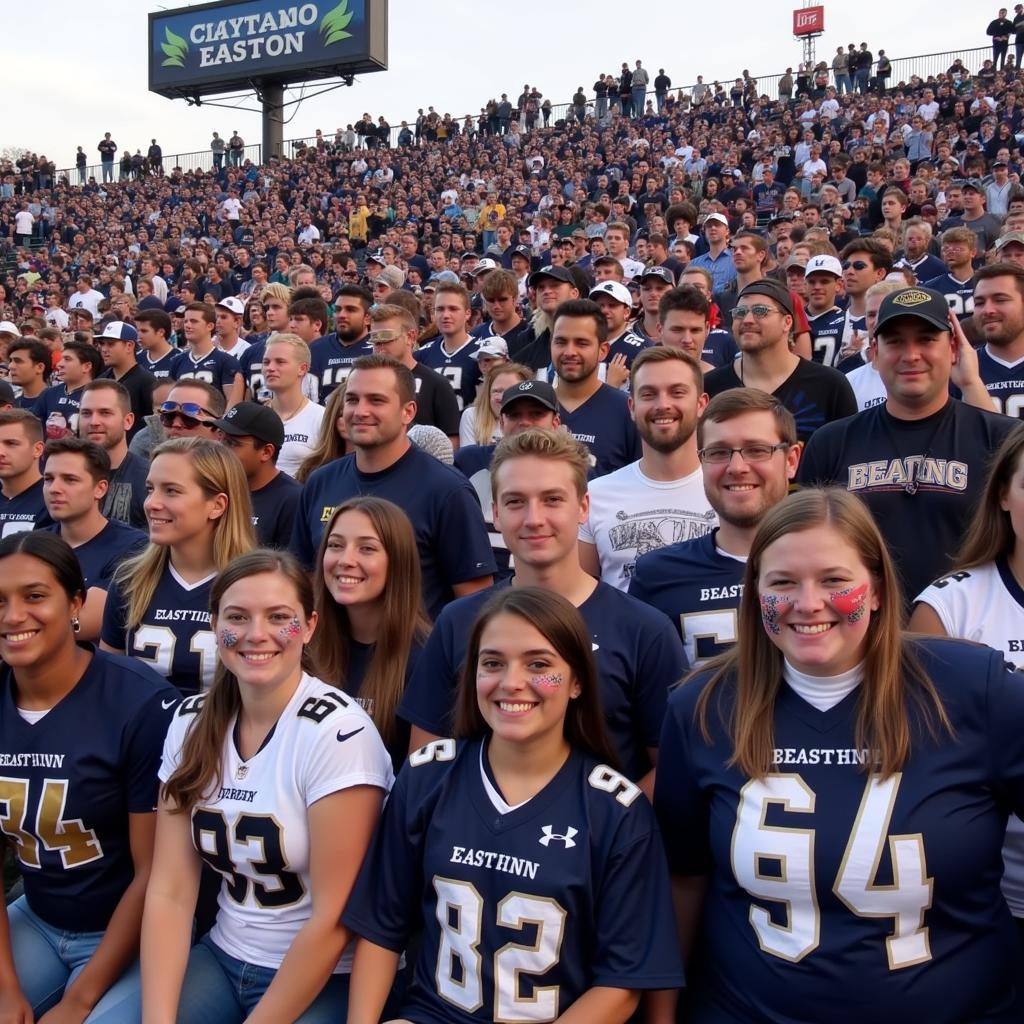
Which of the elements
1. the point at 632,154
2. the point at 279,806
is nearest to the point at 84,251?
the point at 632,154

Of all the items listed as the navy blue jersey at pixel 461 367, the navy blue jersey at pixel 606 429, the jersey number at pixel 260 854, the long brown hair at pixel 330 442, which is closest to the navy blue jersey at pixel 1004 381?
the navy blue jersey at pixel 606 429

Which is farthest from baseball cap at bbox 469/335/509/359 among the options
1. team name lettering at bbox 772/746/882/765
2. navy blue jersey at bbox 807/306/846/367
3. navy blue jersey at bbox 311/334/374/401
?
team name lettering at bbox 772/746/882/765

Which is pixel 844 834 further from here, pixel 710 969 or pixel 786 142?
pixel 786 142

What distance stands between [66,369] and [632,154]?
1590cm

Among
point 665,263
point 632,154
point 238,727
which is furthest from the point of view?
point 632,154

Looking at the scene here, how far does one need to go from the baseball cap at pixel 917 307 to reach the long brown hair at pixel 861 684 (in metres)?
1.34

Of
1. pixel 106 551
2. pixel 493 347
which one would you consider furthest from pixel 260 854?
pixel 493 347

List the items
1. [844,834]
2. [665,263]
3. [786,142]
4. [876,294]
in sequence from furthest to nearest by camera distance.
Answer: [786,142], [665,263], [876,294], [844,834]

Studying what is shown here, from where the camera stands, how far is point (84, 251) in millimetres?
25906

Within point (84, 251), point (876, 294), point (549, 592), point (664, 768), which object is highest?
point (84, 251)

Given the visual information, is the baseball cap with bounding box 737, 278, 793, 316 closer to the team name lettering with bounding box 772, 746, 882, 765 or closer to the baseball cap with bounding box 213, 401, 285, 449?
A: the baseball cap with bounding box 213, 401, 285, 449

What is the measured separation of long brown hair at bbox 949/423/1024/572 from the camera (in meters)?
2.74

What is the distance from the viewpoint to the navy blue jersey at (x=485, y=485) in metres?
4.77

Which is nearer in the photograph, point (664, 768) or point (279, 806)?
point (664, 768)
